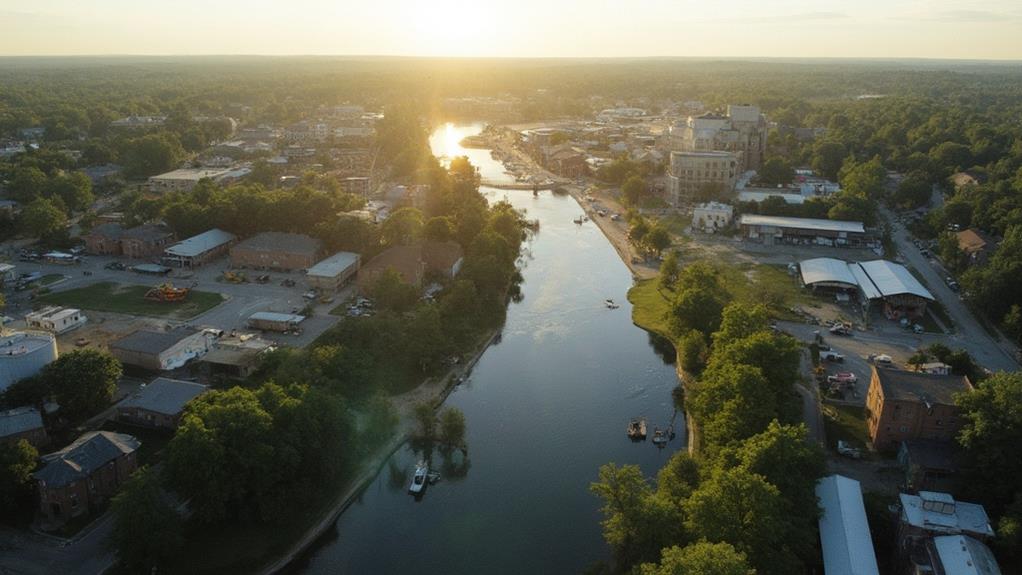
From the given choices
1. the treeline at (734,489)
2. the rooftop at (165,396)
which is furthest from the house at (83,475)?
the treeline at (734,489)

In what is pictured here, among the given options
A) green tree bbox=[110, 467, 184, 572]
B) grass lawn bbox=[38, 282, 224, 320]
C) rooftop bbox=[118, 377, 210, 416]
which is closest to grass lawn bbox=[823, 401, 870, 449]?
green tree bbox=[110, 467, 184, 572]

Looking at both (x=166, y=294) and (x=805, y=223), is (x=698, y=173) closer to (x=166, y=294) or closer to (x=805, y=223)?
(x=805, y=223)

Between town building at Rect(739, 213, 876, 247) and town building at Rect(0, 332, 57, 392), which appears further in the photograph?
town building at Rect(739, 213, 876, 247)

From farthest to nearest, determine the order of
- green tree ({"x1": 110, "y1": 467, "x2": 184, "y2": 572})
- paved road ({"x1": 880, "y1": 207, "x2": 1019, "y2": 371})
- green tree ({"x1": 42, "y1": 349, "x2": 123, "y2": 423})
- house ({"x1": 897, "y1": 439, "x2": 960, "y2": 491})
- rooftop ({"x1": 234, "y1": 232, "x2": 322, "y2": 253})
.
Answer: rooftop ({"x1": 234, "y1": 232, "x2": 322, "y2": 253}), paved road ({"x1": 880, "y1": 207, "x2": 1019, "y2": 371}), green tree ({"x1": 42, "y1": 349, "x2": 123, "y2": 423}), house ({"x1": 897, "y1": 439, "x2": 960, "y2": 491}), green tree ({"x1": 110, "y1": 467, "x2": 184, "y2": 572})

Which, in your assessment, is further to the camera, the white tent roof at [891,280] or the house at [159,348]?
the white tent roof at [891,280]

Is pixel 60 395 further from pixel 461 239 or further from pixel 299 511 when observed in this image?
pixel 461 239

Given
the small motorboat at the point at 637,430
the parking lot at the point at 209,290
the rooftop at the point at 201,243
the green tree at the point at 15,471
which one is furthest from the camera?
the rooftop at the point at 201,243

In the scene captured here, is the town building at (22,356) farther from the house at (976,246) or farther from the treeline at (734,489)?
the house at (976,246)

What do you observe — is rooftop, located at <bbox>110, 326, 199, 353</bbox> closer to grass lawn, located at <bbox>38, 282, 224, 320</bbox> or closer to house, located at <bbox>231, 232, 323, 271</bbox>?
grass lawn, located at <bbox>38, 282, 224, 320</bbox>
